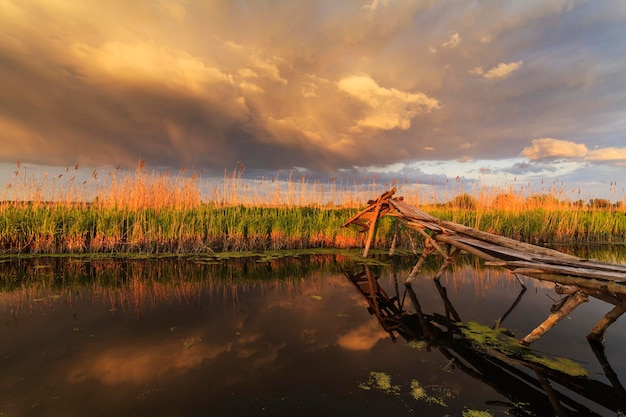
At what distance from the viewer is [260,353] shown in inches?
179

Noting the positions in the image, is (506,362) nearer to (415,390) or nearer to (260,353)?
(415,390)

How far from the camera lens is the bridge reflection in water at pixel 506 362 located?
343cm

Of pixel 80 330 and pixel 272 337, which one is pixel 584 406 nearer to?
pixel 272 337

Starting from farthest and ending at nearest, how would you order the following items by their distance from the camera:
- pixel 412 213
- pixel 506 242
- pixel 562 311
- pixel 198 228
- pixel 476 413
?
pixel 198 228
pixel 412 213
pixel 506 242
pixel 562 311
pixel 476 413

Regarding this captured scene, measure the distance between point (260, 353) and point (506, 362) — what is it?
11.5 ft

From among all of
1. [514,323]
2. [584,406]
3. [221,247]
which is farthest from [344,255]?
[584,406]

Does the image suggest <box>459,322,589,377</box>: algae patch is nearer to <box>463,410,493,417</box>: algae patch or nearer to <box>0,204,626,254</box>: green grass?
<box>463,410,493,417</box>: algae patch

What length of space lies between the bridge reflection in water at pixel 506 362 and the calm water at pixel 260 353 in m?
0.03

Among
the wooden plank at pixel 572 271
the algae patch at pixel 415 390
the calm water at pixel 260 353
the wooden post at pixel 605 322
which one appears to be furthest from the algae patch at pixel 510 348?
the algae patch at pixel 415 390

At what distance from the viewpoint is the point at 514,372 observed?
402cm

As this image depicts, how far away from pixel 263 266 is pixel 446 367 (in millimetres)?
6970

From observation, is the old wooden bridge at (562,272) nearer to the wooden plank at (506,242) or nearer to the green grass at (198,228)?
the wooden plank at (506,242)

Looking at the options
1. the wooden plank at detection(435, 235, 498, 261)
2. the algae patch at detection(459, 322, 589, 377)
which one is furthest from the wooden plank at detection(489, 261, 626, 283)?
the algae patch at detection(459, 322, 589, 377)

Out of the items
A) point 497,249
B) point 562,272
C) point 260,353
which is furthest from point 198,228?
point 562,272
